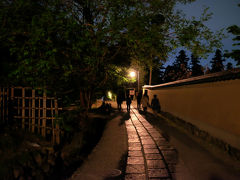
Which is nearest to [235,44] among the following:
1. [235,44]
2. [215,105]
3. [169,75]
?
[235,44]

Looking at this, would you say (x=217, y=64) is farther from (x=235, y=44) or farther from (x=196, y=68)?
(x=235, y=44)

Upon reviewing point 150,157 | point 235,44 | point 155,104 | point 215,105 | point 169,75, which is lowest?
point 150,157

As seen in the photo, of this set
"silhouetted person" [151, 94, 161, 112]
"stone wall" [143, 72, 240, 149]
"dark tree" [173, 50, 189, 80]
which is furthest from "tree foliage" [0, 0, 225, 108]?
"dark tree" [173, 50, 189, 80]

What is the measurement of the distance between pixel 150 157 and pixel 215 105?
124 inches

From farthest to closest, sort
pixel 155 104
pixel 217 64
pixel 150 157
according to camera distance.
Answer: pixel 217 64, pixel 155 104, pixel 150 157

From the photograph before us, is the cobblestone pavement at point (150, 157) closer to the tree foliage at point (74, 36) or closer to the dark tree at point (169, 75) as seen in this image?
the tree foliage at point (74, 36)

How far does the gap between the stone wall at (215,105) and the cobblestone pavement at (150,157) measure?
5.71 feet

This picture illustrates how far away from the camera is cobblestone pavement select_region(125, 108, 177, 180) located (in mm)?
4056

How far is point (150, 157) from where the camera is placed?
5039mm

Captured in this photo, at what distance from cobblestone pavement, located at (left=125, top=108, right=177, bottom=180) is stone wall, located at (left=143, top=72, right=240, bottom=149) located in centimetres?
174

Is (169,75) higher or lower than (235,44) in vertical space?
higher

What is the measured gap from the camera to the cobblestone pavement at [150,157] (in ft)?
13.3

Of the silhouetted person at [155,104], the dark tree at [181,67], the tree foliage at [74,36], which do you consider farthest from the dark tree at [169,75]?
the tree foliage at [74,36]

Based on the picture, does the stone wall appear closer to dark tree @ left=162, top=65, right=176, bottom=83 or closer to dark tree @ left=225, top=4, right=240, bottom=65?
dark tree @ left=225, top=4, right=240, bottom=65
